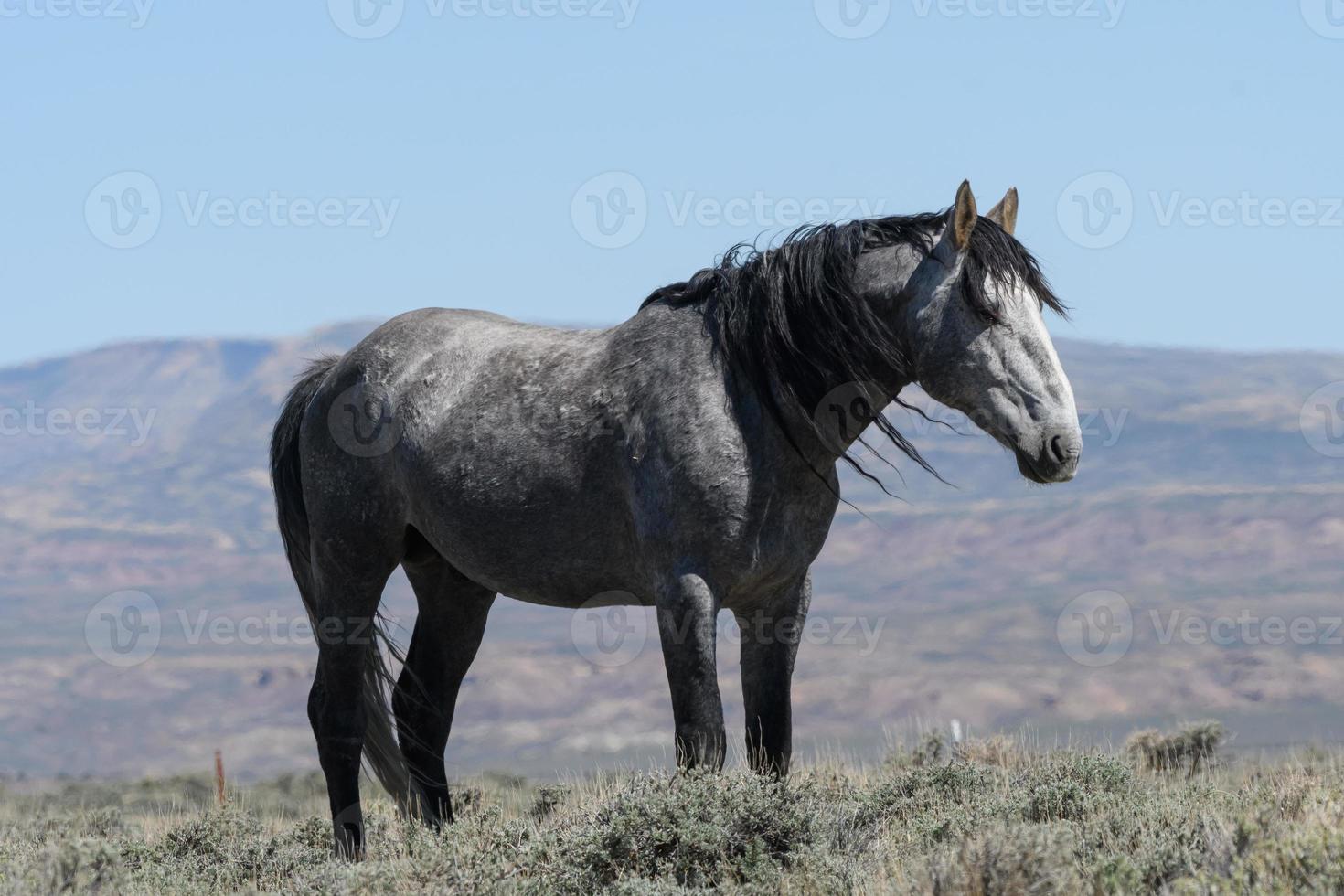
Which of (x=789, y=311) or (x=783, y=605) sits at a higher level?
(x=789, y=311)

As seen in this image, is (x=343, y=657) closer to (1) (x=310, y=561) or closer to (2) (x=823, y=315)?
(1) (x=310, y=561)

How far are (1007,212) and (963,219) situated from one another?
1.41ft

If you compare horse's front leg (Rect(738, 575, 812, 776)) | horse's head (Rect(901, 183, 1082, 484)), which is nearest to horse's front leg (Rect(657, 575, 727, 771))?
horse's front leg (Rect(738, 575, 812, 776))

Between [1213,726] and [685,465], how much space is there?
30.0ft

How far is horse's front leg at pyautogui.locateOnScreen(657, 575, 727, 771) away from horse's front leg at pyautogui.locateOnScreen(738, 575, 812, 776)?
567 millimetres

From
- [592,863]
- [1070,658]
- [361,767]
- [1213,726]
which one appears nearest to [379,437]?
[361,767]

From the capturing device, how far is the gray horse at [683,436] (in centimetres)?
724

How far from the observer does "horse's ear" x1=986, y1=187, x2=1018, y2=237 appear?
755 cm

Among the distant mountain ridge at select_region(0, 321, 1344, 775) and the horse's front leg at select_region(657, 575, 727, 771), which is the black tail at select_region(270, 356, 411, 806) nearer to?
the horse's front leg at select_region(657, 575, 727, 771)

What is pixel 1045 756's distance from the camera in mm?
11352

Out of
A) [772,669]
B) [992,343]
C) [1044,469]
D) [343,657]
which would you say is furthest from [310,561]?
[1044,469]

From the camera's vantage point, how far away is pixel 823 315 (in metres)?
7.50

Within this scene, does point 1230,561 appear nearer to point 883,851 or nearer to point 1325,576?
point 1325,576

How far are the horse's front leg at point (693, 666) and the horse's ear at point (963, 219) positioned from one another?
72.6 inches
